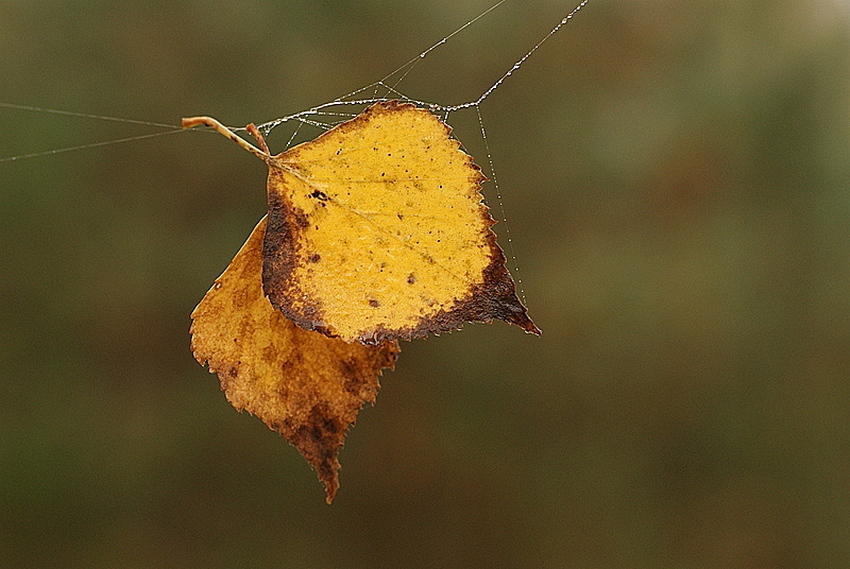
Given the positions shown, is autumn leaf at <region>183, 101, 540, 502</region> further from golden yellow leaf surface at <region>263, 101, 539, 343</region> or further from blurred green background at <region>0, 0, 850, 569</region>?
blurred green background at <region>0, 0, 850, 569</region>

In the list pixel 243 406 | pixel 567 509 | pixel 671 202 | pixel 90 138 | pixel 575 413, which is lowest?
pixel 243 406

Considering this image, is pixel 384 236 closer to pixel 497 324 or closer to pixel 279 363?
pixel 279 363

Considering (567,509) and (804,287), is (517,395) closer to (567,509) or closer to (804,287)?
(567,509)

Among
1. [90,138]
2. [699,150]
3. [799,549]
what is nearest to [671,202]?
[699,150]

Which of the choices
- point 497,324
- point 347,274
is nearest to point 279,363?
point 347,274

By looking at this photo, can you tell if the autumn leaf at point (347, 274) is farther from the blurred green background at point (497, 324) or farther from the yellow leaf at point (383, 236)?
the blurred green background at point (497, 324)

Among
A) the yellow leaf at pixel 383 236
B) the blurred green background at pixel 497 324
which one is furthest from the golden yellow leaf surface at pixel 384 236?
the blurred green background at pixel 497 324
